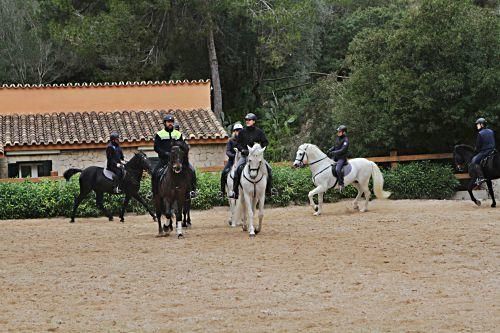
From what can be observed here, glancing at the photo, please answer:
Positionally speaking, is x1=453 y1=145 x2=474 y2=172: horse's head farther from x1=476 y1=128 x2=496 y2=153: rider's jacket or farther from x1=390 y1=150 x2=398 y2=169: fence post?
x1=390 y1=150 x2=398 y2=169: fence post

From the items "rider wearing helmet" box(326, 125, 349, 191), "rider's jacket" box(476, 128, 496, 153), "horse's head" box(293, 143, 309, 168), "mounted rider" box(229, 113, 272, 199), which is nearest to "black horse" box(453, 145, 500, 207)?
"rider's jacket" box(476, 128, 496, 153)

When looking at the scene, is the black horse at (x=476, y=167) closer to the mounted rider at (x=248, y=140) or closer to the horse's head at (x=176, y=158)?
the mounted rider at (x=248, y=140)

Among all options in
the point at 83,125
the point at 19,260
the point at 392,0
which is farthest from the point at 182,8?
the point at 19,260

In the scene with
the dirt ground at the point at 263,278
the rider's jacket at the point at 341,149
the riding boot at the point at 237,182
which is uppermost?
the rider's jacket at the point at 341,149

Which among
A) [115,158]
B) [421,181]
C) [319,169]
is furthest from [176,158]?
[421,181]

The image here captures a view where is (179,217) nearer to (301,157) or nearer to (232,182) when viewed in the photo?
(232,182)

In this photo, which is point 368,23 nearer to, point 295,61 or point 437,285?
point 295,61

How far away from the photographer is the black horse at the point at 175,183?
655 inches

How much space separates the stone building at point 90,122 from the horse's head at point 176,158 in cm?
1132

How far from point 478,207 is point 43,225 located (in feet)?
35.5

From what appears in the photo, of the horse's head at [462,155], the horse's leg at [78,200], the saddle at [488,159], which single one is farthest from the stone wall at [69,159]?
the saddle at [488,159]

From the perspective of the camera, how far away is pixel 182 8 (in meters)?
39.2

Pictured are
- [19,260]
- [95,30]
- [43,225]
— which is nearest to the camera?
[19,260]

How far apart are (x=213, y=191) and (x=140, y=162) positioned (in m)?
4.72
